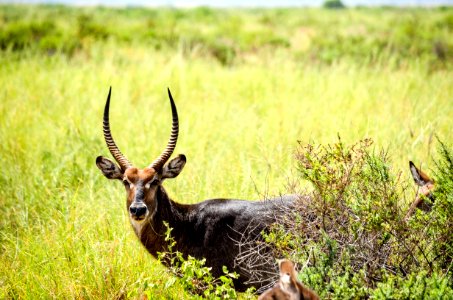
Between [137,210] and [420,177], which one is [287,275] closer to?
[137,210]

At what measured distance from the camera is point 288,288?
3.05 meters

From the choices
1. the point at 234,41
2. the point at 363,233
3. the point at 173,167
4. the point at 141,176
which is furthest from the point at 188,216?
the point at 234,41

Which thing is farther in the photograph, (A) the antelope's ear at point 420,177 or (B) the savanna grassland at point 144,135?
(A) the antelope's ear at point 420,177

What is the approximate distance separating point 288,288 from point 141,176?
7.54 ft

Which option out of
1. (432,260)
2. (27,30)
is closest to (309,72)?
(432,260)

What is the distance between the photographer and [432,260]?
13.0 feet

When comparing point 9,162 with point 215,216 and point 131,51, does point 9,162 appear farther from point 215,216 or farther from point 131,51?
point 131,51

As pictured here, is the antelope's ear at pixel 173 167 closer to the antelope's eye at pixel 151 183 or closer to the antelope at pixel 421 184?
the antelope's eye at pixel 151 183

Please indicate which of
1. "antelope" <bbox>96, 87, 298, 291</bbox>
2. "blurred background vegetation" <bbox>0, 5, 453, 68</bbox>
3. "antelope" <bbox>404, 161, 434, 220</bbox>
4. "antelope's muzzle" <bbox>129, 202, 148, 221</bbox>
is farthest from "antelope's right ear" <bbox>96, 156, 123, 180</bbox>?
"blurred background vegetation" <bbox>0, 5, 453, 68</bbox>

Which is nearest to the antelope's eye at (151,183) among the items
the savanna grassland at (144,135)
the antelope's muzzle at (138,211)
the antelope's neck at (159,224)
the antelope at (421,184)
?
the antelope's neck at (159,224)

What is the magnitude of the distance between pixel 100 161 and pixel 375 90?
6759mm

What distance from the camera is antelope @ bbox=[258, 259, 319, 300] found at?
9.94ft

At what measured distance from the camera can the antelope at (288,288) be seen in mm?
3029

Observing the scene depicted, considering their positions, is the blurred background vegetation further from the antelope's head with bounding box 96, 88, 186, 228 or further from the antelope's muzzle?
the antelope's muzzle
